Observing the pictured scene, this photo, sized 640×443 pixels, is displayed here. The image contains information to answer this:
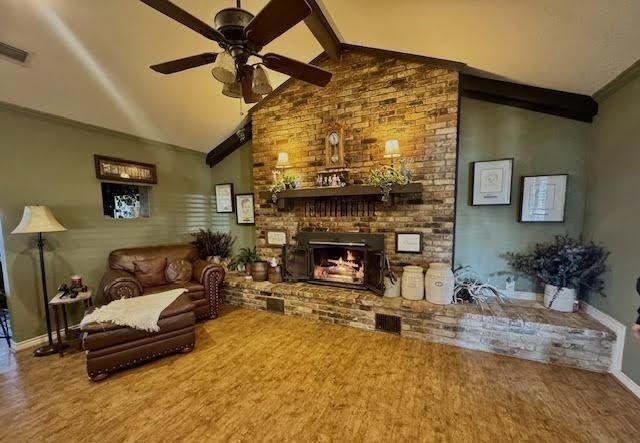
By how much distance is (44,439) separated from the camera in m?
1.71

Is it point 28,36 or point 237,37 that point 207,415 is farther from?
point 28,36

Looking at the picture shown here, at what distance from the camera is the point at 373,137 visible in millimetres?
3471

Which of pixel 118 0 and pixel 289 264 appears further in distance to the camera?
pixel 289 264

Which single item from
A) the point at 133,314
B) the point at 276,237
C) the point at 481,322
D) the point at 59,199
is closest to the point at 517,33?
the point at 481,322

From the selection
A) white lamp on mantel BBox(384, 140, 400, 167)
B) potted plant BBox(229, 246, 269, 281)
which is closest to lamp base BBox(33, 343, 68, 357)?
potted plant BBox(229, 246, 269, 281)

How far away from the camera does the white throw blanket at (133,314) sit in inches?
92.6

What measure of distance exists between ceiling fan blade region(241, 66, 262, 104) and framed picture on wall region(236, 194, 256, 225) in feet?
8.80

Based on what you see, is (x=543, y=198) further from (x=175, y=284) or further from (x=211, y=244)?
(x=211, y=244)

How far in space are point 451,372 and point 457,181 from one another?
2.19 metres

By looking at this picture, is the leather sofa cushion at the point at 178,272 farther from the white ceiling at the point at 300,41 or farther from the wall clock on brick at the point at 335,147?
the wall clock on brick at the point at 335,147

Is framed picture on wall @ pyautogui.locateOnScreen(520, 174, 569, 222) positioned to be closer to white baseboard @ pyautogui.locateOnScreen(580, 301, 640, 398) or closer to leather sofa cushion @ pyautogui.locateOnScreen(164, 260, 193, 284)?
white baseboard @ pyautogui.locateOnScreen(580, 301, 640, 398)

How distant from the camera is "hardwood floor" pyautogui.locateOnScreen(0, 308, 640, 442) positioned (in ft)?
5.67

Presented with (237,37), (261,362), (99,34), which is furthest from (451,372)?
(99,34)

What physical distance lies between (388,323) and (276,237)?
6.88 feet
